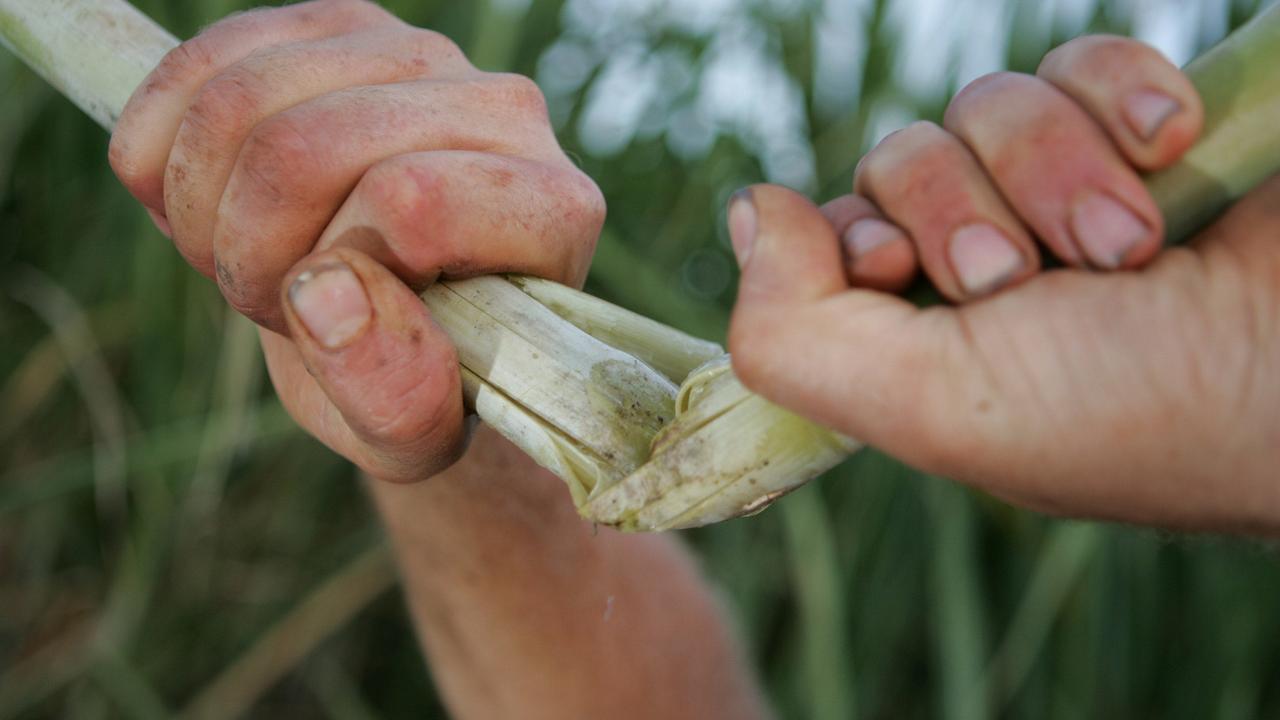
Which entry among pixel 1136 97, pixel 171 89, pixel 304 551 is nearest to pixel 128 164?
pixel 171 89

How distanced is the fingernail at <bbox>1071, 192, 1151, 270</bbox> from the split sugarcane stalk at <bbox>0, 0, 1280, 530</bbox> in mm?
19

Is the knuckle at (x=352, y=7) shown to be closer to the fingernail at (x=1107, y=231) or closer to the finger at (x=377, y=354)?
the finger at (x=377, y=354)

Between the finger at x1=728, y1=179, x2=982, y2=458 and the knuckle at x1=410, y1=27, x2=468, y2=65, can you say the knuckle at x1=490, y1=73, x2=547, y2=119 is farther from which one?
the finger at x1=728, y1=179, x2=982, y2=458

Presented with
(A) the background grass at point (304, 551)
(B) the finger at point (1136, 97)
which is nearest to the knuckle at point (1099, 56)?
(B) the finger at point (1136, 97)

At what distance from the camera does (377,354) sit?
1.16 ft

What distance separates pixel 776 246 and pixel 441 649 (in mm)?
516

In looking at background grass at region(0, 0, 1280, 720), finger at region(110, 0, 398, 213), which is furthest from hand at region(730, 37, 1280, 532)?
background grass at region(0, 0, 1280, 720)

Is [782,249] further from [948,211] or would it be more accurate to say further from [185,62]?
[185,62]

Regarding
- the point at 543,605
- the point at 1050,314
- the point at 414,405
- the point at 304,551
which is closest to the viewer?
the point at 1050,314

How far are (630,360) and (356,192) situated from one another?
118 mm

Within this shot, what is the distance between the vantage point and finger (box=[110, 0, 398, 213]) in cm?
41

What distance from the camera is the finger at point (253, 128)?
367 millimetres

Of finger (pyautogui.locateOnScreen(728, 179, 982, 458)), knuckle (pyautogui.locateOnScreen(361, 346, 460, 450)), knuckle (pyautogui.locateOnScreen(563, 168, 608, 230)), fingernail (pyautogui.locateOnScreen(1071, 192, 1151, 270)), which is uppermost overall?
fingernail (pyautogui.locateOnScreen(1071, 192, 1151, 270))

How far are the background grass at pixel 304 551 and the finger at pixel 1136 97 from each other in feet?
2.14
